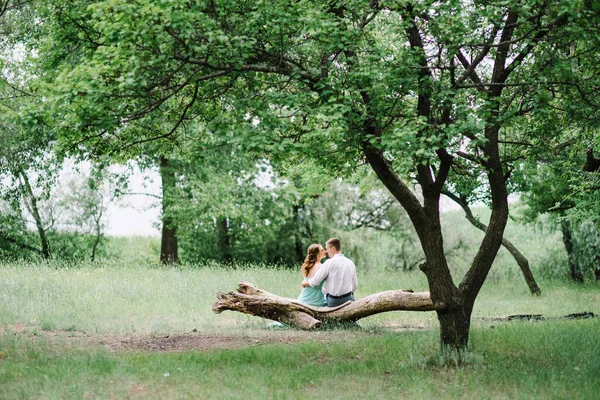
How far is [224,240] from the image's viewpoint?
1228 inches

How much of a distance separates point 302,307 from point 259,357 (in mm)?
3206

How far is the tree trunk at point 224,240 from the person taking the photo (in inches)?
1217

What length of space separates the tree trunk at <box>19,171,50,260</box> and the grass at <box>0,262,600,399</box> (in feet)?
35.1

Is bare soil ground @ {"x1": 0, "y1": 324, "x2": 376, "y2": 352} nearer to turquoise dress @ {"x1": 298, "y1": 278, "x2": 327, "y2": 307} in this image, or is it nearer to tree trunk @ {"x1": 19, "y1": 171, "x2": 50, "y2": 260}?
turquoise dress @ {"x1": 298, "y1": 278, "x2": 327, "y2": 307}

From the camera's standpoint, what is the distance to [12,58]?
78.2ft

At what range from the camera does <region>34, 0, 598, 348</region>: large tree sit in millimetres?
8453

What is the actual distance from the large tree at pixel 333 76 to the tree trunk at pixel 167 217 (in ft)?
48.9

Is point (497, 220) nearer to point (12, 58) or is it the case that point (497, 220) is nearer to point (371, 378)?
point (371, 378)

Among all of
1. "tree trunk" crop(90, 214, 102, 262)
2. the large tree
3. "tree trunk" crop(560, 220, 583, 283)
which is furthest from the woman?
"tree trunk" crop(90, 214, 102, 262)

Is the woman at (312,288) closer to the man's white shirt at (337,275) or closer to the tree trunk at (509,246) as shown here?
the man's white shirt at (337,275)

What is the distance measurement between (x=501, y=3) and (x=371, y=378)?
17.1ft

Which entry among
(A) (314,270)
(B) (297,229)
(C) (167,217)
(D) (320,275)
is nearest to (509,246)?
(A) (314,270)

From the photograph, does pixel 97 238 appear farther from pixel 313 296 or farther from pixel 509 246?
pixel 313 296

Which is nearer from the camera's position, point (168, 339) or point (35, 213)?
point (168, 339)
